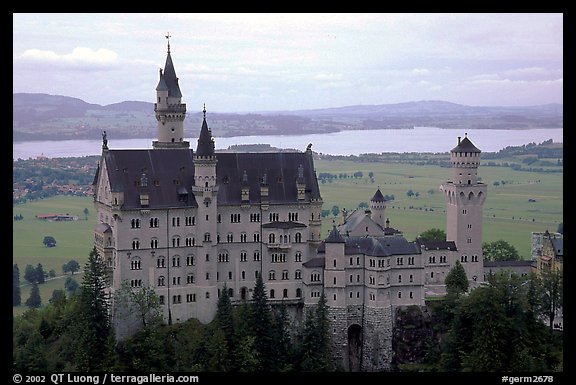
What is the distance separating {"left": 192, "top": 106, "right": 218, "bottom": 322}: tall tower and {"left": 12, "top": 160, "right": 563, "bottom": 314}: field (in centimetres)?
2929

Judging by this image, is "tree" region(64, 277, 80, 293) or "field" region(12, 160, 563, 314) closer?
"tree" region(64, 277, 80, 293)

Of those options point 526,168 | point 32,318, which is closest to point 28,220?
point 32,318

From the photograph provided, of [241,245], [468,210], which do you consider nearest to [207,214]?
[241,245]

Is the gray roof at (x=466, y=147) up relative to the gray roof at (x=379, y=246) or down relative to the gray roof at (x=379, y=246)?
up

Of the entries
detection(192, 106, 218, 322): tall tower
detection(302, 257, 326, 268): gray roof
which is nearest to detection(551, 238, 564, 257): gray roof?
detection(302, 257, 326, 268): gray roof

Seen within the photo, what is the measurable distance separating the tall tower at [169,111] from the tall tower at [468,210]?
24258mm

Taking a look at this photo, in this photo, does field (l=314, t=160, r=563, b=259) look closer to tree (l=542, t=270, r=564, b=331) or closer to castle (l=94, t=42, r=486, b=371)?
tree (l=542, t=270, r=564, b=331)

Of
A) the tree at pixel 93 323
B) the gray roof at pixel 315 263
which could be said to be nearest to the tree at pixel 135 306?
the tree at pixel 93 323

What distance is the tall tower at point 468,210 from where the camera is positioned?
76.4 meters

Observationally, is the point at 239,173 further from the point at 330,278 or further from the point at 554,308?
the point at 554,308

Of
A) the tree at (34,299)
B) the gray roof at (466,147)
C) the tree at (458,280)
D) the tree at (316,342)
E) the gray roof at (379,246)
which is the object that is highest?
the gray roof at (466,147)

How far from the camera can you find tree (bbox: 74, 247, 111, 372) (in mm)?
61094

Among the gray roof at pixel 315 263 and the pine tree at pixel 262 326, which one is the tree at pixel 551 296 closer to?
the gray roof at pixel 315 263

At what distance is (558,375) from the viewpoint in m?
50.8
